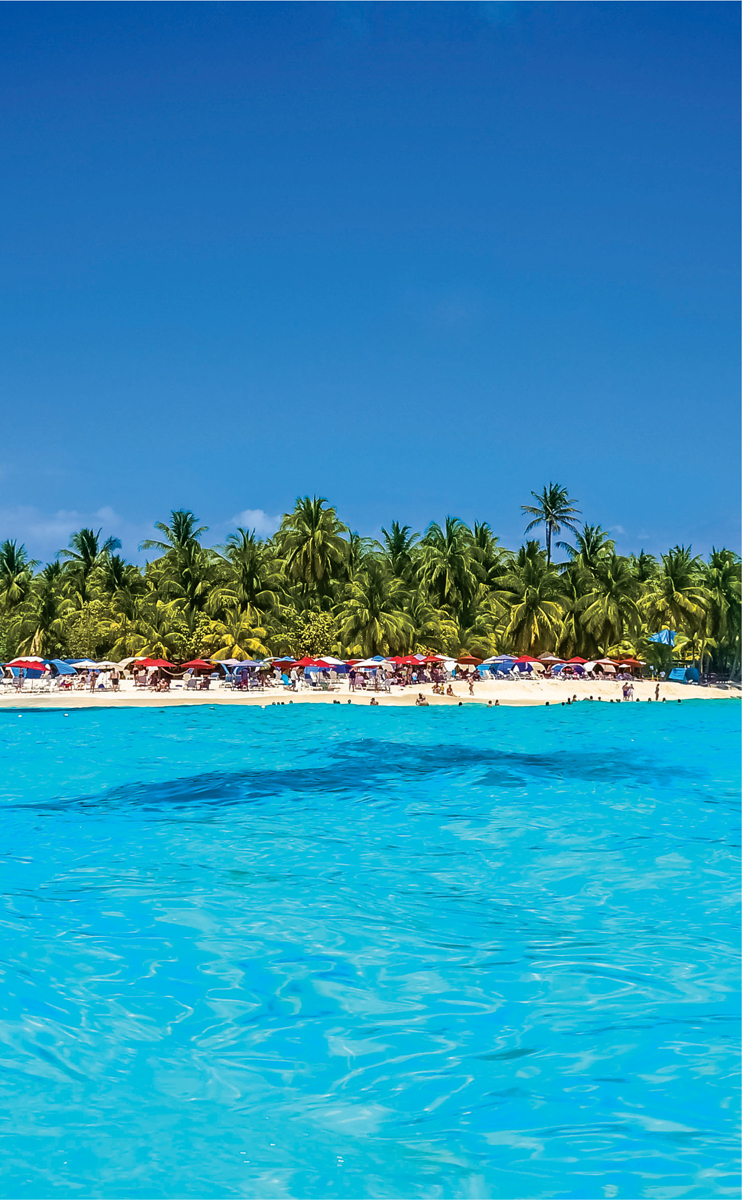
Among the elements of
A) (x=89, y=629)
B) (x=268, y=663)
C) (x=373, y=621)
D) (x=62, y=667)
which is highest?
(x=373, y=621)

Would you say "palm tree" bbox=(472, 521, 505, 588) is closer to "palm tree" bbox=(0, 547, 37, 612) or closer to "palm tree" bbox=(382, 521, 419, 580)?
"palm tree" bbox=(382, 521, 419, 580)

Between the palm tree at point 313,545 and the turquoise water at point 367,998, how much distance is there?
124 ft

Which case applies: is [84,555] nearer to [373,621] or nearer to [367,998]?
[373,621]

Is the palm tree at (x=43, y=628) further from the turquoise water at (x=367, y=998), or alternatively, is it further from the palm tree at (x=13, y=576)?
the turquoise water at (x=367, y=998)

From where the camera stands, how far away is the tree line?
49.6 metres

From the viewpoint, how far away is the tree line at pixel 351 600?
49594mm

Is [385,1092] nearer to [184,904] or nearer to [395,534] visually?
[184,904]

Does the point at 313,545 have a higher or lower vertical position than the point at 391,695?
higher

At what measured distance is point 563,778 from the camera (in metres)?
18.8

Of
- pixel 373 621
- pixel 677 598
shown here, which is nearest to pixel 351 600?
pixel 373 621

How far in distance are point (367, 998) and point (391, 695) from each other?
32745 millimetres

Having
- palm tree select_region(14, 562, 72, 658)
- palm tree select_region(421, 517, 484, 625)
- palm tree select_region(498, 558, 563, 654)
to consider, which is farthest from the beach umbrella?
palm tree select_region(498, 558, 563, 654)

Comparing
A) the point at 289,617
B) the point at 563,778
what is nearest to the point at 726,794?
the point at 563,778

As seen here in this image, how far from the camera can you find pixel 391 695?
40.1 meters
